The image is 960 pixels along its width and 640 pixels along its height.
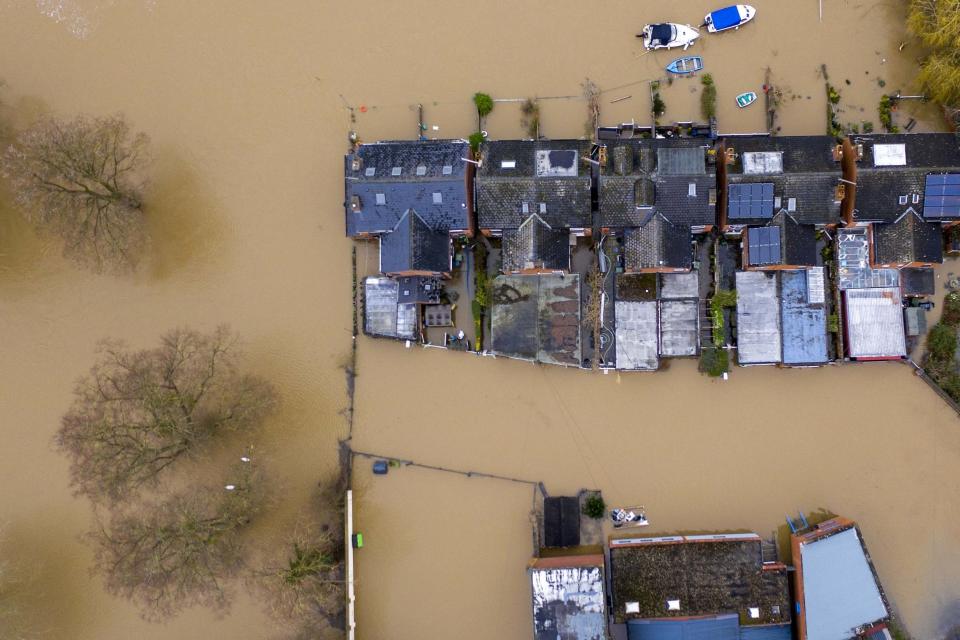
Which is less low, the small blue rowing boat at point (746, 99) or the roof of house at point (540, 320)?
the small blue rowing boat at point (746, 99)

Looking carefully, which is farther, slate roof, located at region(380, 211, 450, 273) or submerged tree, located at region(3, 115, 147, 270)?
submerged tree, located at region(3, 115, 147, 270)

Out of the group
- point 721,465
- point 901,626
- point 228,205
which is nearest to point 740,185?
point 721,465

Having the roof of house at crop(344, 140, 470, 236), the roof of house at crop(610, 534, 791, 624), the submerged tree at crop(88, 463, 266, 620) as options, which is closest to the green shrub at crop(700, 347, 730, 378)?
the roof of house at crop(610, 534, 791, 624)

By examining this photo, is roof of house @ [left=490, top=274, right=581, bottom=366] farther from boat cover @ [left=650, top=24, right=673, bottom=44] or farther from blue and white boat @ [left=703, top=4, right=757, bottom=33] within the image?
blue and white boat @ [left=703, top=4, right=757, bottom=33]

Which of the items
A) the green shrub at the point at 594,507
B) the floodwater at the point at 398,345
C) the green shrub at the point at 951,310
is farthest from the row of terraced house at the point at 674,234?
the green shrub at the point at 594,507

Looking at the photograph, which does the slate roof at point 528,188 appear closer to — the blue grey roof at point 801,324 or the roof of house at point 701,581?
the blue grey roof at point 801,324

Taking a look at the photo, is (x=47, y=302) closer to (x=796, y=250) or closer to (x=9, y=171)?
(x=9, y=171)

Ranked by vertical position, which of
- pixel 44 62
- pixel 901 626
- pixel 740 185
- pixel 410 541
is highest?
pixel 44 62
